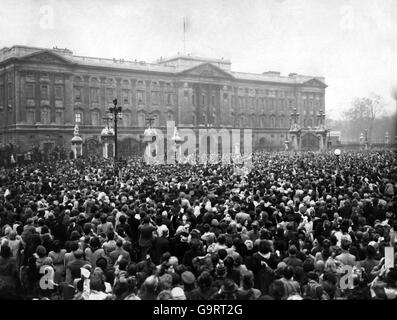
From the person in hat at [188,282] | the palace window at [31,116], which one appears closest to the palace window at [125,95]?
the palace window at [31,116]

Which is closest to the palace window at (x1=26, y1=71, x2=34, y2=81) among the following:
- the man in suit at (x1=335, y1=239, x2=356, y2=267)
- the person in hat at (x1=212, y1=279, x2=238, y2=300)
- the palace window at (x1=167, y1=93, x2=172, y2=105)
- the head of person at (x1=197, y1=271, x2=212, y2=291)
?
the palace window at (x1=167, y1=93, x2=172, y2=105)

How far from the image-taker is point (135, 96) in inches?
3155

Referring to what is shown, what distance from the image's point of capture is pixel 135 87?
8012cm

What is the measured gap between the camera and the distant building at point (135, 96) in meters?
67.3

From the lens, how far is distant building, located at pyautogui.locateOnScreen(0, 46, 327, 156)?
67312mm

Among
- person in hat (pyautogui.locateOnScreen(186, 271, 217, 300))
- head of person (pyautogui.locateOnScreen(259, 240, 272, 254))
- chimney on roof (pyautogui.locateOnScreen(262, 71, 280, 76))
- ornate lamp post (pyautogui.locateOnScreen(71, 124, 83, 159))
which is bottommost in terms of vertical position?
person in hat (pyautogui.locateOnScreen(186, 271, 217, 300))

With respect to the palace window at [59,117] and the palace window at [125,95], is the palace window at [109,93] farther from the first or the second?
the palace window at [59,117]

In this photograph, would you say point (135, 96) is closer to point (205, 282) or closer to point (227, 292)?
point (205, 282)

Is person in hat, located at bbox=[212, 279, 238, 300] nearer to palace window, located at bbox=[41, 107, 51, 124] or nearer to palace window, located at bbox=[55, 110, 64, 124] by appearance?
palace window, located at bbox=[41, 107, 51, 124]

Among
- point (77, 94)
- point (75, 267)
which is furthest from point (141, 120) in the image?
point (75, 267)
